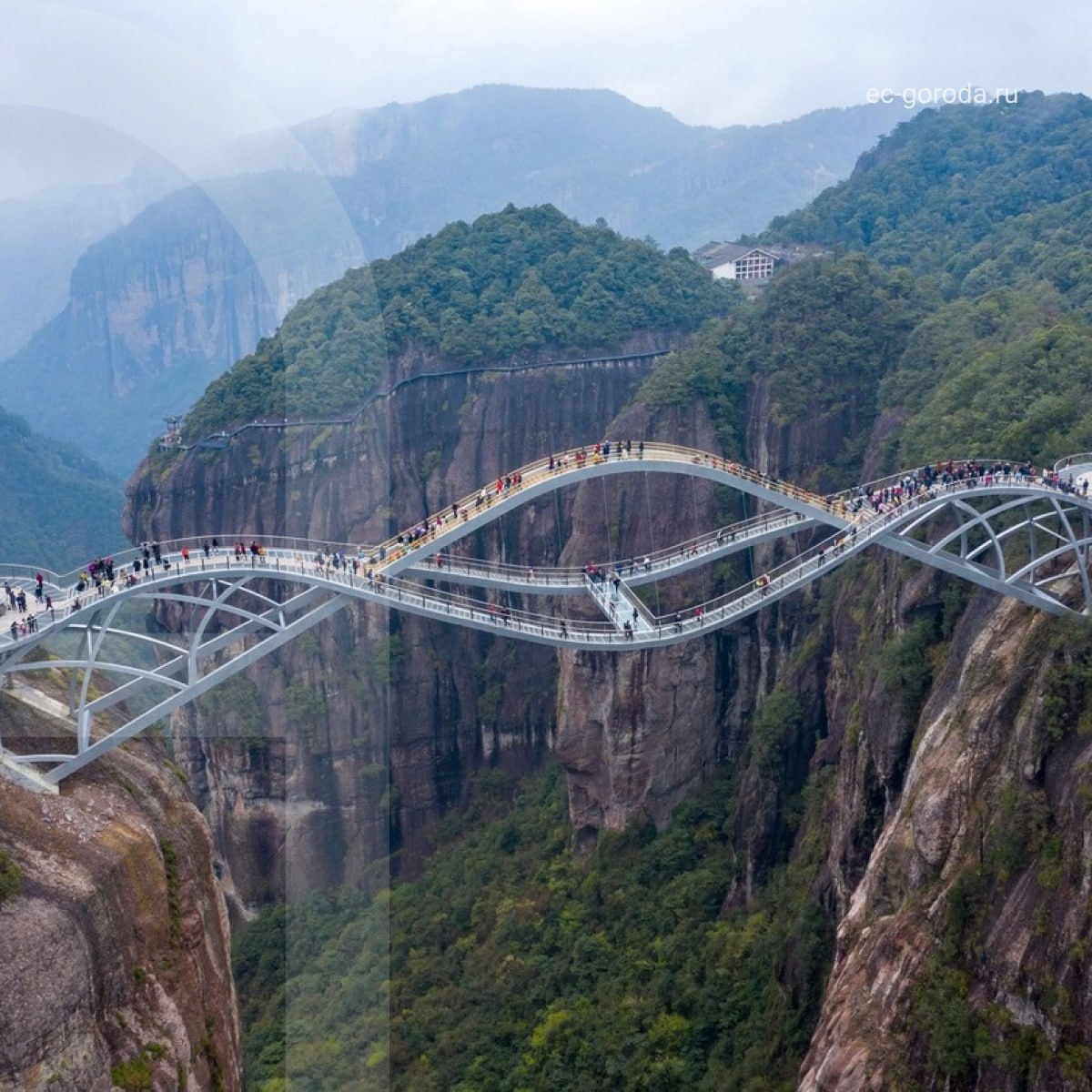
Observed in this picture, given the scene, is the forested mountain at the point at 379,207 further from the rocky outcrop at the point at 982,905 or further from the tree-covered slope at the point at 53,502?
the rocky outcrop at the point at 982,905

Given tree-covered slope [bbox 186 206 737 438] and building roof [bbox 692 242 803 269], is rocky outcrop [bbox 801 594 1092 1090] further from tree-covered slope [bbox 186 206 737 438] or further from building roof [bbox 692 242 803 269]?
building roof [bbox 692 242 803 269]

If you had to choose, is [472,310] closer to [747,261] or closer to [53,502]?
[747,261]

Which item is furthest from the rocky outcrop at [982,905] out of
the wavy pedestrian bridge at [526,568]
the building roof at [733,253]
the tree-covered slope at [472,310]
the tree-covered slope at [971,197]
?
the building roof at [733,253]

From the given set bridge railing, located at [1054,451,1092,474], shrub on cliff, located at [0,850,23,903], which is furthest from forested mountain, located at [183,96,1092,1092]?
shrub on cliff, located at [0,850,23,903]

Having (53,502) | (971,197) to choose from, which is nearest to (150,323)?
(53,502)

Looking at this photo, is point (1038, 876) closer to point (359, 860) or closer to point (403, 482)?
point (359, 860)

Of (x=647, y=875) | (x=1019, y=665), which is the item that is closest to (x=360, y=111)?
(x=647, y=875)
